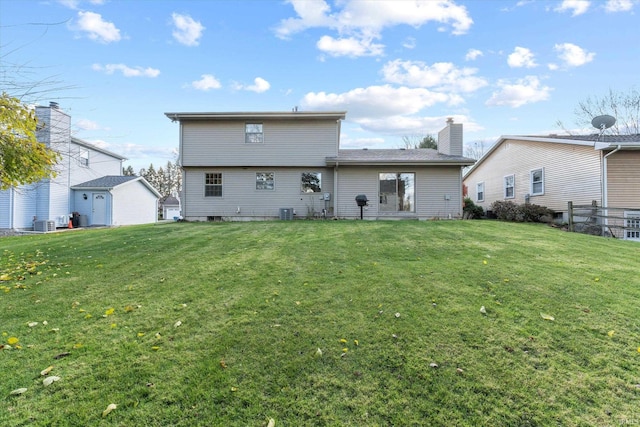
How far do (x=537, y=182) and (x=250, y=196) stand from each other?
48.4 feet

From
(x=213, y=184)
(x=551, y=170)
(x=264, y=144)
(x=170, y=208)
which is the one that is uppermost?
(x=264, y=144)

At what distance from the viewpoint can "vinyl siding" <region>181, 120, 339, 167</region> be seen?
1552 centimetres

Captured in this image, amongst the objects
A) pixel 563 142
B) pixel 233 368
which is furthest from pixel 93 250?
pixel 563 142

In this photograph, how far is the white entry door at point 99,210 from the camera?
21.1 meters

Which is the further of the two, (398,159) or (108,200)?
(108,200)

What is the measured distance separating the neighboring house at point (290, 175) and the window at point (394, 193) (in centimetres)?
5

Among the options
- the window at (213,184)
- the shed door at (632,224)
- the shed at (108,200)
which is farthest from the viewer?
the shed at (108,200)

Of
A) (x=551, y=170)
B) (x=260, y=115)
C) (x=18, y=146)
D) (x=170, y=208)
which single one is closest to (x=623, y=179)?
(x=551, y=170)

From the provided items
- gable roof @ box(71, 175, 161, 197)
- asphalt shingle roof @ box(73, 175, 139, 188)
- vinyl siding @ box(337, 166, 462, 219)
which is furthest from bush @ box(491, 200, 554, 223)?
asphalt shingle roof @ box(73, 175, 139, 188)

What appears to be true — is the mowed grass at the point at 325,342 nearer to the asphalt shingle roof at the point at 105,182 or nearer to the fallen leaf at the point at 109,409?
the fallen leaf at the point at 109,409

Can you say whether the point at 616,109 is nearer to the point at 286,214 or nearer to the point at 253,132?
the point at 286,214

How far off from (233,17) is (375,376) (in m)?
14.1

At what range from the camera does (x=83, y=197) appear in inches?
832

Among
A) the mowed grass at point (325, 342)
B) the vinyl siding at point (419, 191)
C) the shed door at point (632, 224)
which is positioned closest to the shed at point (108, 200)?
the vinyl siding at point (419, 191)
